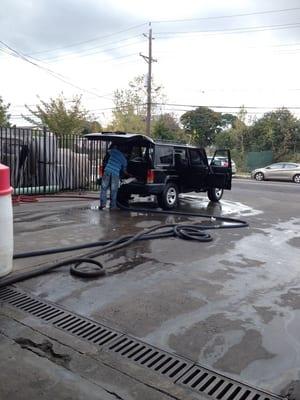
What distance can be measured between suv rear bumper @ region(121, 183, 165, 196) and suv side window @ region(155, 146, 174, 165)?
592mm

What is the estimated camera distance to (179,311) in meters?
4.29

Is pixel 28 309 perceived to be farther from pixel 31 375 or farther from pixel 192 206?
pixel 192 206

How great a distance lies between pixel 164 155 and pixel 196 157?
1.52 m

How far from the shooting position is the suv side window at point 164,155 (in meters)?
10.8

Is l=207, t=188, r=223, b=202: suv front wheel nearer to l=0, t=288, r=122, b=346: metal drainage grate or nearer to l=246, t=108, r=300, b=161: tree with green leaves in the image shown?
l=0, t=288, r=122, b=346: metal drainage grate

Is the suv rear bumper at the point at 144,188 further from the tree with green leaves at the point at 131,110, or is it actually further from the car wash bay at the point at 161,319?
the tree with green leaves at the point at 131,110

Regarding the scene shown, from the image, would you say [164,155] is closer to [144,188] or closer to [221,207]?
[144,188]

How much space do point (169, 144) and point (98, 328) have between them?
7.76m

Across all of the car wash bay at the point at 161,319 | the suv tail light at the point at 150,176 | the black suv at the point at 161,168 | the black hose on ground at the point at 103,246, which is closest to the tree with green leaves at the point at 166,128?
the black suv at the point at 161,168

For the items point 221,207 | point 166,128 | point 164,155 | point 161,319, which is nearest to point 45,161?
point 164,155

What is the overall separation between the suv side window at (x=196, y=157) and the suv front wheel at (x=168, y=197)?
3.66 ft

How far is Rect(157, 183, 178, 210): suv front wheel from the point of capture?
11008 mm

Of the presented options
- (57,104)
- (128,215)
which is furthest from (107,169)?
(57,104)

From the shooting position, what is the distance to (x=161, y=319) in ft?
13.4
